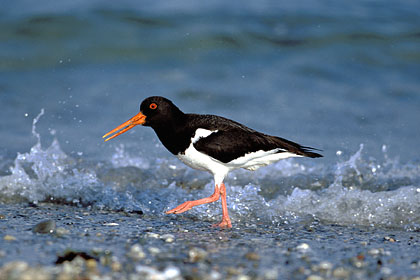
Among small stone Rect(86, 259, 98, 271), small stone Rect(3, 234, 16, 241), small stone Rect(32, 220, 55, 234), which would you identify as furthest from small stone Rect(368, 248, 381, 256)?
small stone Rect(3, 234, 16, 241)

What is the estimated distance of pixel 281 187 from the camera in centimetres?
630

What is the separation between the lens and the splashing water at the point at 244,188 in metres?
5.31

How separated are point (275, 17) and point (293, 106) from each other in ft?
10.9

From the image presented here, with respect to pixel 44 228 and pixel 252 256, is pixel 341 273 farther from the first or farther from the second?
pixel 44 228

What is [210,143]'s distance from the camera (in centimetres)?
467

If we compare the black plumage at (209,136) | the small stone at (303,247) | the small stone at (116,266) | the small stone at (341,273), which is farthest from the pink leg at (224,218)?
the small stone at (116,266)

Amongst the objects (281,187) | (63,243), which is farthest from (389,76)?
(63,243)

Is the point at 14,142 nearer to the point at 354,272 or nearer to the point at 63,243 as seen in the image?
the point at 63,243

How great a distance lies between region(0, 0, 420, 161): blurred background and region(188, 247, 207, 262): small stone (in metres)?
4.05

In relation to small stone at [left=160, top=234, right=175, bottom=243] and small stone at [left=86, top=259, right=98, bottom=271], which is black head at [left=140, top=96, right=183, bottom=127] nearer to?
small stone at [left=160, top=234, right=175, bottom=243]

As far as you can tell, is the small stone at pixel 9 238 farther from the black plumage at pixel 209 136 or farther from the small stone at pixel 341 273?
the small stone at pixel 341 273

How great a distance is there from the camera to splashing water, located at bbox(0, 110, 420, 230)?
5312 millimetres

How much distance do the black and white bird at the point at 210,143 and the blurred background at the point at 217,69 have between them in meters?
2.55

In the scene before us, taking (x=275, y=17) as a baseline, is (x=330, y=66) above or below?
below
